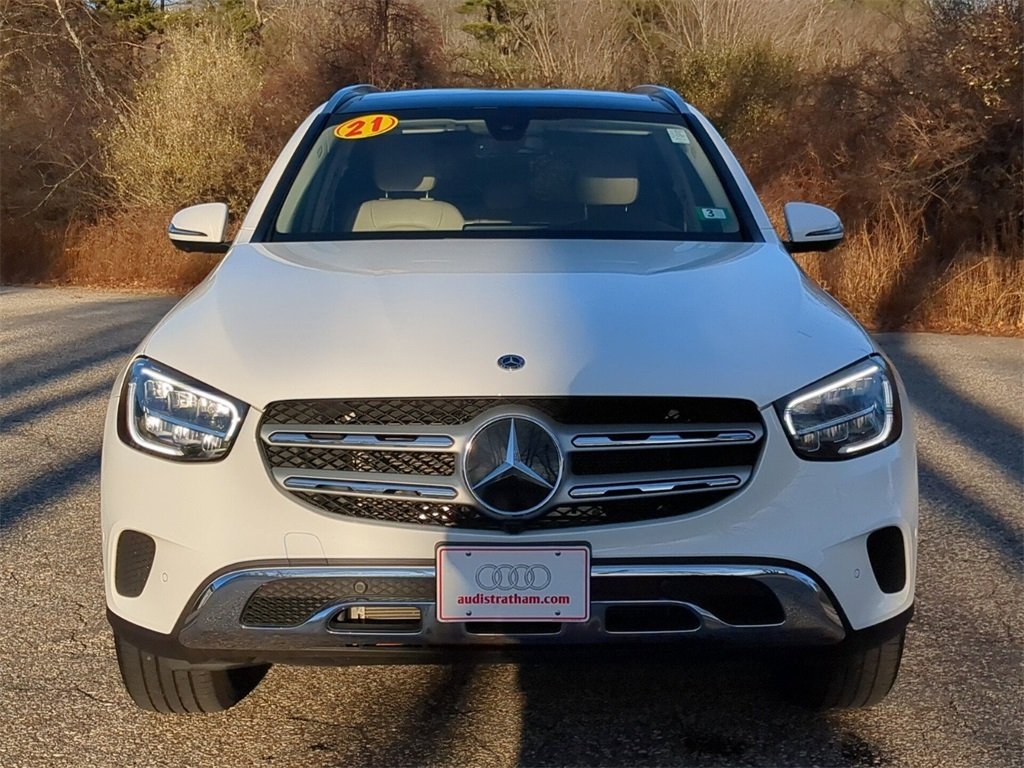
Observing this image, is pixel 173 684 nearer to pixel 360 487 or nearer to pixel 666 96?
pixel 360 487

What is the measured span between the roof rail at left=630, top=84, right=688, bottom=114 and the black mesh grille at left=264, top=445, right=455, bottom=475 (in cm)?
241

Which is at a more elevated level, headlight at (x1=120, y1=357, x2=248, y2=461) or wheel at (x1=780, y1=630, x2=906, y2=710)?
headlight at (x1=120, y1=357, x2=248, y2=461)

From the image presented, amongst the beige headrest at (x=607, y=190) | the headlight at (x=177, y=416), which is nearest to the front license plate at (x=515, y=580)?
the headlight at (x=177, y=416)

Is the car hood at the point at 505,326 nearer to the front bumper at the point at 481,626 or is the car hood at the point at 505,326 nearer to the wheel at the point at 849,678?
the front bumper at the point at 481,626

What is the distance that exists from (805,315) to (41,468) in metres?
4.02

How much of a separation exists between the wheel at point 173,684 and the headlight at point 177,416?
0.48m

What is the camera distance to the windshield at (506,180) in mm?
3822

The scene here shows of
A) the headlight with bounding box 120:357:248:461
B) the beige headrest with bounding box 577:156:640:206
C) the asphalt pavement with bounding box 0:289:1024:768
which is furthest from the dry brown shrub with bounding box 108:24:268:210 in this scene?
the headlight with bounding box 120:357:248:461

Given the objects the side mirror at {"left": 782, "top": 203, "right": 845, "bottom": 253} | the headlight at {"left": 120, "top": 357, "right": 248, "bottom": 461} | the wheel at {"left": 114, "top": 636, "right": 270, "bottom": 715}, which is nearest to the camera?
the headlight at {"left": 120, "top": 357, "right": 248, "bottom": 461}

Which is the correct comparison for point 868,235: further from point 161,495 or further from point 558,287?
point 161,495

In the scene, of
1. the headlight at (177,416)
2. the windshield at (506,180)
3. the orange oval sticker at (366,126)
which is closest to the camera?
the headlight at (177,416)

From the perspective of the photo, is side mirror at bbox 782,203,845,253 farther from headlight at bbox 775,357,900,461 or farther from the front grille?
the front grille

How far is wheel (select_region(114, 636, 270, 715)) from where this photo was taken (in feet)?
9.24

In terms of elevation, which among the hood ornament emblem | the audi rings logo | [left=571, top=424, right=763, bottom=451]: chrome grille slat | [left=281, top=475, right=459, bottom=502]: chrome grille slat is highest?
the hood ornament emblem
